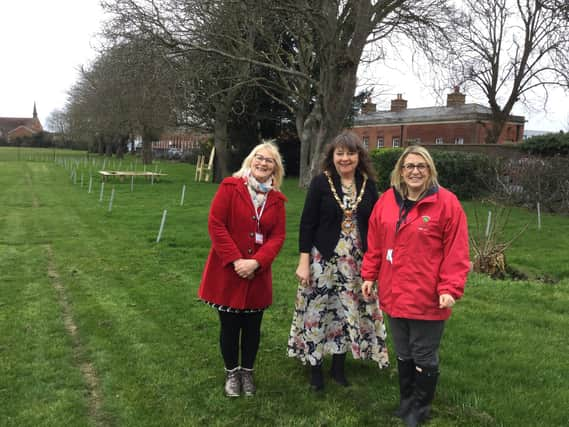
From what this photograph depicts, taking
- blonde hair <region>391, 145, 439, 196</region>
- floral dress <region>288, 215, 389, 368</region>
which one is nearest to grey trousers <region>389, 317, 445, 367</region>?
floral dress <region>288, 215, 389, 368</region>

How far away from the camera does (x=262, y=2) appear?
13734 mm

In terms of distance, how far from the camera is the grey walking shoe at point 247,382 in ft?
12.9

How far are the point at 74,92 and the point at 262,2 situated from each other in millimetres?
46210

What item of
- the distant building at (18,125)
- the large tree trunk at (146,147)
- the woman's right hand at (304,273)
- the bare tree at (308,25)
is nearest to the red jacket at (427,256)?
the woman's right hand at (304,273)

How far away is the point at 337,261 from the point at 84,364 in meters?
2.47

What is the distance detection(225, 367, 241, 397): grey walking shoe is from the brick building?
40.0 metres

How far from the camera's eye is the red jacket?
10.3ft

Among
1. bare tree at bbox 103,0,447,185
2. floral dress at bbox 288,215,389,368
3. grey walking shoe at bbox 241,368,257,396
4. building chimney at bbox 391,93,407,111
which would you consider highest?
building chimney at bbox 391,93,407,111

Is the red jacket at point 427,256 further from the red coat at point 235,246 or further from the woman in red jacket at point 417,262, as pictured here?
the red coat at point 235,246

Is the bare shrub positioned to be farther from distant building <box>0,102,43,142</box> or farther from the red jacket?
distant building <box>0,102,43,142</box>

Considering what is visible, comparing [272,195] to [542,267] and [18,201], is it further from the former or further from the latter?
[18,201]

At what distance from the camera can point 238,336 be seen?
3.94m

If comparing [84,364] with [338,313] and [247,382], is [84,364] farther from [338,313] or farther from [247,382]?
[338,313]

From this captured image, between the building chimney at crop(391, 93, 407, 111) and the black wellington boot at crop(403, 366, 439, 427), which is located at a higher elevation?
the building chimney at crop(391, 93, 407, 111)
